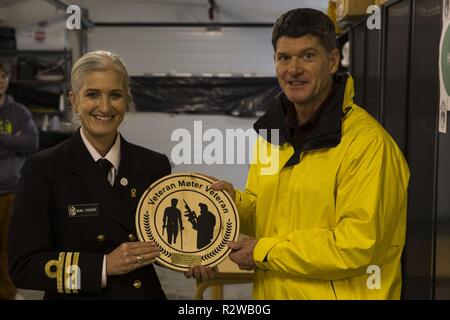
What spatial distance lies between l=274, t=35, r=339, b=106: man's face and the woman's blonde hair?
0.36m

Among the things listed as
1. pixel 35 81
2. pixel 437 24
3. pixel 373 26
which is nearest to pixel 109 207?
pixel 437 24

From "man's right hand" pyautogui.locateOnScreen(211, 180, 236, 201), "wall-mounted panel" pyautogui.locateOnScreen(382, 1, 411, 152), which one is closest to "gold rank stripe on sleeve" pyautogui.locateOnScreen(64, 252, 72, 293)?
"man's right hand" pyautogui.locateOnScreen(211, 180, 236, 201)

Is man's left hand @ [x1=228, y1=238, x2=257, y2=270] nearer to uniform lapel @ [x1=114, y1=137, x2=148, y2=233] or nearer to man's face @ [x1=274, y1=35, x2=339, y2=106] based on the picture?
uniform lapel @ [x1=114, y1=137, x2=148, y2=233]

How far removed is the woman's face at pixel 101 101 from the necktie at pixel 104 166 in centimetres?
8

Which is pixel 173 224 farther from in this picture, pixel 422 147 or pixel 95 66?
pixel 422 147

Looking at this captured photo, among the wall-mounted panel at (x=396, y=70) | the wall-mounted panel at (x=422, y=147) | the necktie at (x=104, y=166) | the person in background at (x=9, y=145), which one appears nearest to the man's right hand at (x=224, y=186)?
the necktie at (x=104, y=166)

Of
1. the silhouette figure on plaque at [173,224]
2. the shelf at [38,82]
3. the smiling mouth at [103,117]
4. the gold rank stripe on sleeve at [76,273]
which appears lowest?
the gold rank stripe on sleeve at [76,273]

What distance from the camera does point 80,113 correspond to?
1.15m

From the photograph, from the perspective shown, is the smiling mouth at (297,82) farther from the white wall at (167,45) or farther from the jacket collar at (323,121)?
the white wall at (167,45)

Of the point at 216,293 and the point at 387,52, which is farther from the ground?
the point at 387,52

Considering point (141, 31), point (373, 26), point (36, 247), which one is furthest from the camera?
point (373, 26)

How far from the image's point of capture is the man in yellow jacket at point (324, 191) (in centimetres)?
111

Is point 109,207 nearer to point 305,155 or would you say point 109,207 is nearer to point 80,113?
point 80,113

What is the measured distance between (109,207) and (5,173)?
7.54 ft
